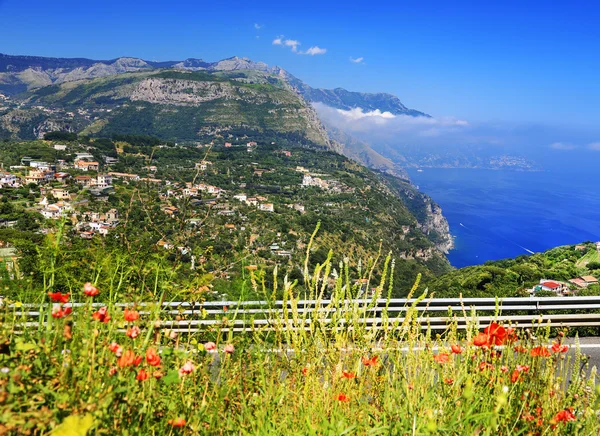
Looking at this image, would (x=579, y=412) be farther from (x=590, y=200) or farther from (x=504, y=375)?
(x=590, y=200)

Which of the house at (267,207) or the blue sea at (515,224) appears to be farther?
the blue sea at (515,224)

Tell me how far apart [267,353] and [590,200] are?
228 m

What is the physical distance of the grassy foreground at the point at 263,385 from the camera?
1142 millimetres

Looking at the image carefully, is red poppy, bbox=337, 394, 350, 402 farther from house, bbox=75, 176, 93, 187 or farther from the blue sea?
the blue sea

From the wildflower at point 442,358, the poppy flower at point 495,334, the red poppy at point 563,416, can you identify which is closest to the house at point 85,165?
the wildflower at point 442,358

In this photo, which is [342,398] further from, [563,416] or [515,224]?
[515,224]

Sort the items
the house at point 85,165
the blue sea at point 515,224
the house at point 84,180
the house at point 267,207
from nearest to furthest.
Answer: the house at point 84,180
the house at point 267,207
the house at point 85,165
the blue sea at point 515,224

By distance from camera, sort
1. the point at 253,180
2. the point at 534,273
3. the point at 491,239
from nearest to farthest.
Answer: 1. the point at 534,273
2. the point at 253,180
3. the point at 491,239

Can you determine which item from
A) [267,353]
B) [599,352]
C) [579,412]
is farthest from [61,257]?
[599,352]

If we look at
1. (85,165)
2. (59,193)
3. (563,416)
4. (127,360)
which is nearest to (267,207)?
(59,193)

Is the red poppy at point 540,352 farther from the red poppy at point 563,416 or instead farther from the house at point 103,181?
the house at point 103,181

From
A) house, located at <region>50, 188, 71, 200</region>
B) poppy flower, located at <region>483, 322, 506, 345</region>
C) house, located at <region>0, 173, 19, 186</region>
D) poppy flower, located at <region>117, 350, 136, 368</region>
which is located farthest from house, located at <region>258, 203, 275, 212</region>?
poppy flower, located at <region>117, 350, 136, 368</region>

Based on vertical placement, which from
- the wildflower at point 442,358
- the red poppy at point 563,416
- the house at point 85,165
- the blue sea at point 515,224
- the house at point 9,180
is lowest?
the blue sea at point 515,224

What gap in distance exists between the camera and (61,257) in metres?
2.57
